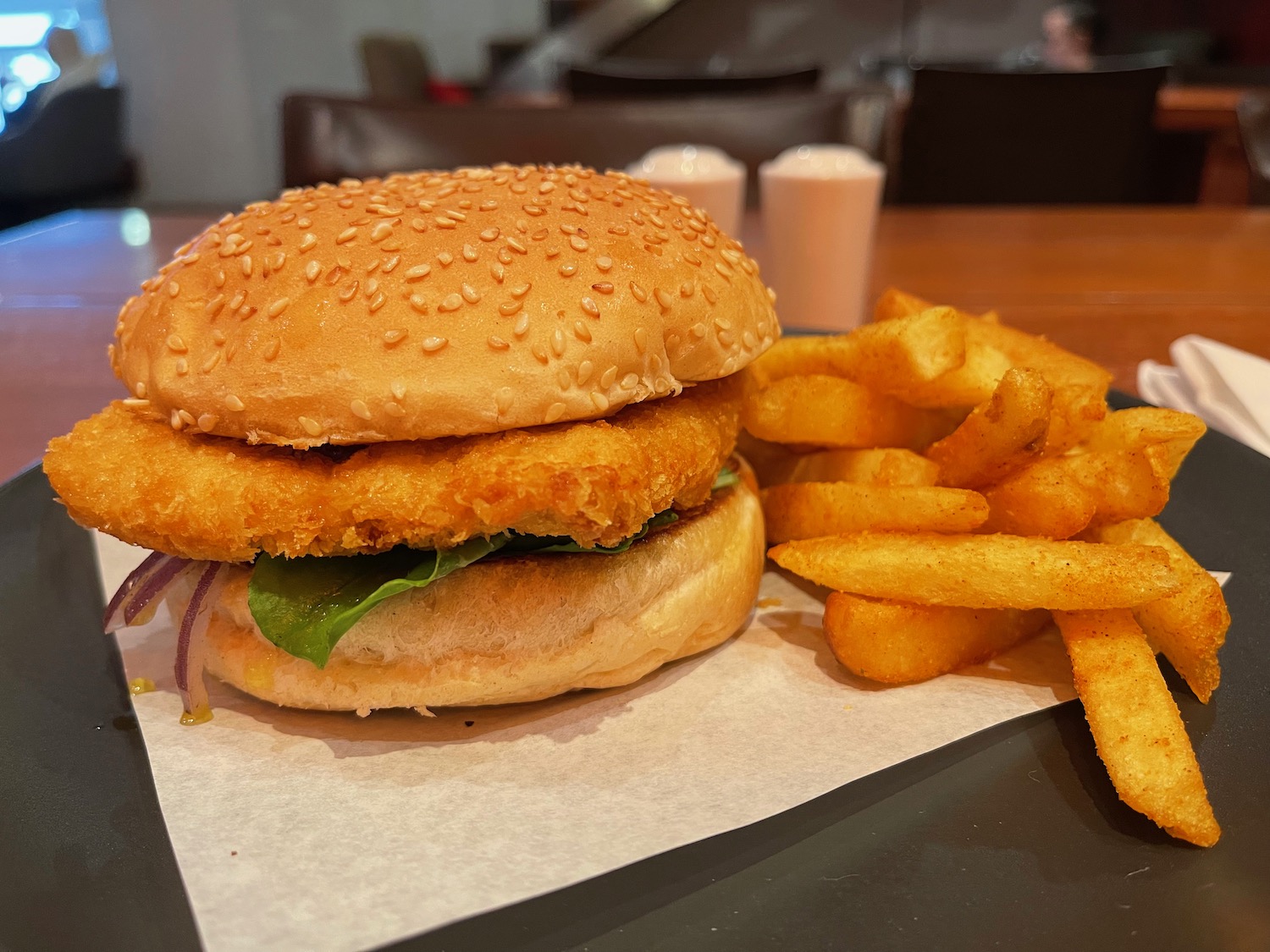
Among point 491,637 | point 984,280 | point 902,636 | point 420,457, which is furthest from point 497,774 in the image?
point 984,280

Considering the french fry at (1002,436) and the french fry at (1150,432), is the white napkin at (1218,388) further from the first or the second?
the french fry at (1002,436)

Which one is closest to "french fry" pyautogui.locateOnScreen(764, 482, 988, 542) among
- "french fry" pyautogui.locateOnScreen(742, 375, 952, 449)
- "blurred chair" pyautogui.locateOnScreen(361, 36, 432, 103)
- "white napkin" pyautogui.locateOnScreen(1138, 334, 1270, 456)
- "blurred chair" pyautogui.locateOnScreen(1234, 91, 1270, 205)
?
"french fry" pyautogui.locateOnScreen(742, 375, 952, 449)

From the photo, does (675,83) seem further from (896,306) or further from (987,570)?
(987,570)

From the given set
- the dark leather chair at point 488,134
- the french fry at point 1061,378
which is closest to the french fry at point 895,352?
the french fry at point 1061,378

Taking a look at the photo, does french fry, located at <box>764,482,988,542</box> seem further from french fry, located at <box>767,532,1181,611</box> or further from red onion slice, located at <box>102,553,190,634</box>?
red onion slice, located at <box>102,553,190,634</box>

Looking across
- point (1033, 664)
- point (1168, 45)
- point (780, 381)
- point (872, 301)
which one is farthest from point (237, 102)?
point (1168, 45)

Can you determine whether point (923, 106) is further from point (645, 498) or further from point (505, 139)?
point (645, 498)
